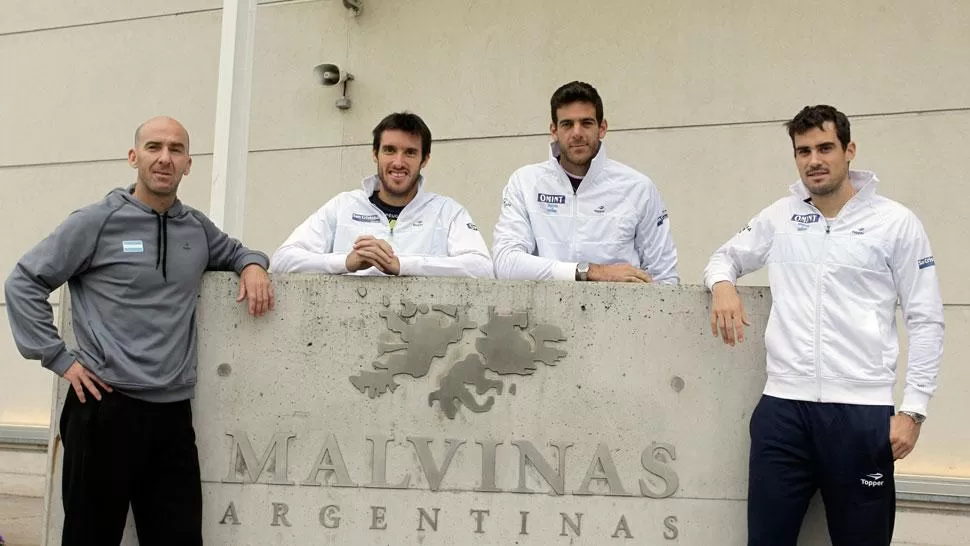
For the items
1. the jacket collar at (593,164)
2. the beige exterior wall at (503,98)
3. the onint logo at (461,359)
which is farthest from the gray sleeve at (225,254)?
the beige exterior wall at (503,98)

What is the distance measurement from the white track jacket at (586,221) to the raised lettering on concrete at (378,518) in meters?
1.08

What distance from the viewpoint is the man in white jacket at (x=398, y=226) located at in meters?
3.74

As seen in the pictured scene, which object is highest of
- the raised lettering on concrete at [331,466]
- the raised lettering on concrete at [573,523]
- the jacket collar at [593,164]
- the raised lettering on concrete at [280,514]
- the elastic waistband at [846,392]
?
the jacket collar at [593,164]

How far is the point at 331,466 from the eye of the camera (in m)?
3.68

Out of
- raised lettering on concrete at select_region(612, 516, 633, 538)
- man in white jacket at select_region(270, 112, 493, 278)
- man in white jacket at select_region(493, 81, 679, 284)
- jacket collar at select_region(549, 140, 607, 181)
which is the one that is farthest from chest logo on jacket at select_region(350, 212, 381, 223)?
raised lettering on concrete at select_region(612, 516, 633, 538)

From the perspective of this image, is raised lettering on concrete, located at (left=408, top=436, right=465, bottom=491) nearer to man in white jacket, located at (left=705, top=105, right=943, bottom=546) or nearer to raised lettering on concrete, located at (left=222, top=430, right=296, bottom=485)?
raised lettering on concrete, located at (left=222, top=430, right=296, bottom=485)

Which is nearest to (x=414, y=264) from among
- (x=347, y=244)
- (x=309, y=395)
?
(x=347, y=244)

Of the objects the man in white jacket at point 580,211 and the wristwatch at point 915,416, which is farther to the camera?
the man in white jacket at point 580,211

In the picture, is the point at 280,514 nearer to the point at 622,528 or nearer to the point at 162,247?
the point at 162,247

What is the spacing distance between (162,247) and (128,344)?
1.26ft

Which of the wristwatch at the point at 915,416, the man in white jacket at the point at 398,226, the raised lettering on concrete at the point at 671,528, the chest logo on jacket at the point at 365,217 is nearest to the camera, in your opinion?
the wristwatch at the point at 915,416

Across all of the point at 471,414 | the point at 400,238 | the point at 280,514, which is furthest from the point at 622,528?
the point at 400,238

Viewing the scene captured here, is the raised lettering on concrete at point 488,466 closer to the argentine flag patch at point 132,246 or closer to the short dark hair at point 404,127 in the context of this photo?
the short dark hair at point 404,127

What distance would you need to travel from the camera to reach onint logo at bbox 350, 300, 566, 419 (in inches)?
143
